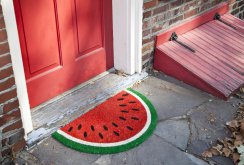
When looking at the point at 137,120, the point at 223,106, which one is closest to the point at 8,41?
the point at 137,120

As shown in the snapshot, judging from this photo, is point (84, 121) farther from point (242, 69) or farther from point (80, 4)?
point (242, 69)

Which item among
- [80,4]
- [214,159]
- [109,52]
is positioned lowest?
[214,159]

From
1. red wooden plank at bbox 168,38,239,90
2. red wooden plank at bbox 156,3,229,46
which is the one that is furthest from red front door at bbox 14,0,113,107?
red wooden plank at bbox 168,38,239,90

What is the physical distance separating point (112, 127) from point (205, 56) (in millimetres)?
1414

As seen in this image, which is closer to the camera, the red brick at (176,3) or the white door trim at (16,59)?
the white door trim at (16,59)

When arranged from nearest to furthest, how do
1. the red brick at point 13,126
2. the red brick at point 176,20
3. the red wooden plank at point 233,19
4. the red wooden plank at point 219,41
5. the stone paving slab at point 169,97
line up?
the red brick at point 13,126
the stone paving slab at point 169,97
the red brick at point 176,20
the red wooden plank at point 219,41
the red wooden plank at point 233,19

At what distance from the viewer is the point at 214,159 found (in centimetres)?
265

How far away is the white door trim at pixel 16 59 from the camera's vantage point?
2.29 m

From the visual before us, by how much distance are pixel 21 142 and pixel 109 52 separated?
1402mm

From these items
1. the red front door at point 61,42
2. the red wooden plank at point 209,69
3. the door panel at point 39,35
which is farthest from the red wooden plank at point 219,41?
the door panel at point 39,35

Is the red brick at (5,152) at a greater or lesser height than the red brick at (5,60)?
lesser

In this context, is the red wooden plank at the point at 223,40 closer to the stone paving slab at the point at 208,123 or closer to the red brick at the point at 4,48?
the stone paving slab at the point at 208,123

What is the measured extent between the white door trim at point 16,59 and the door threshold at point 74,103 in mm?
124

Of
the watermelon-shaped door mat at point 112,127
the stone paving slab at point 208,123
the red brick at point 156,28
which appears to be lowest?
the stone paving slab at point 208,123
